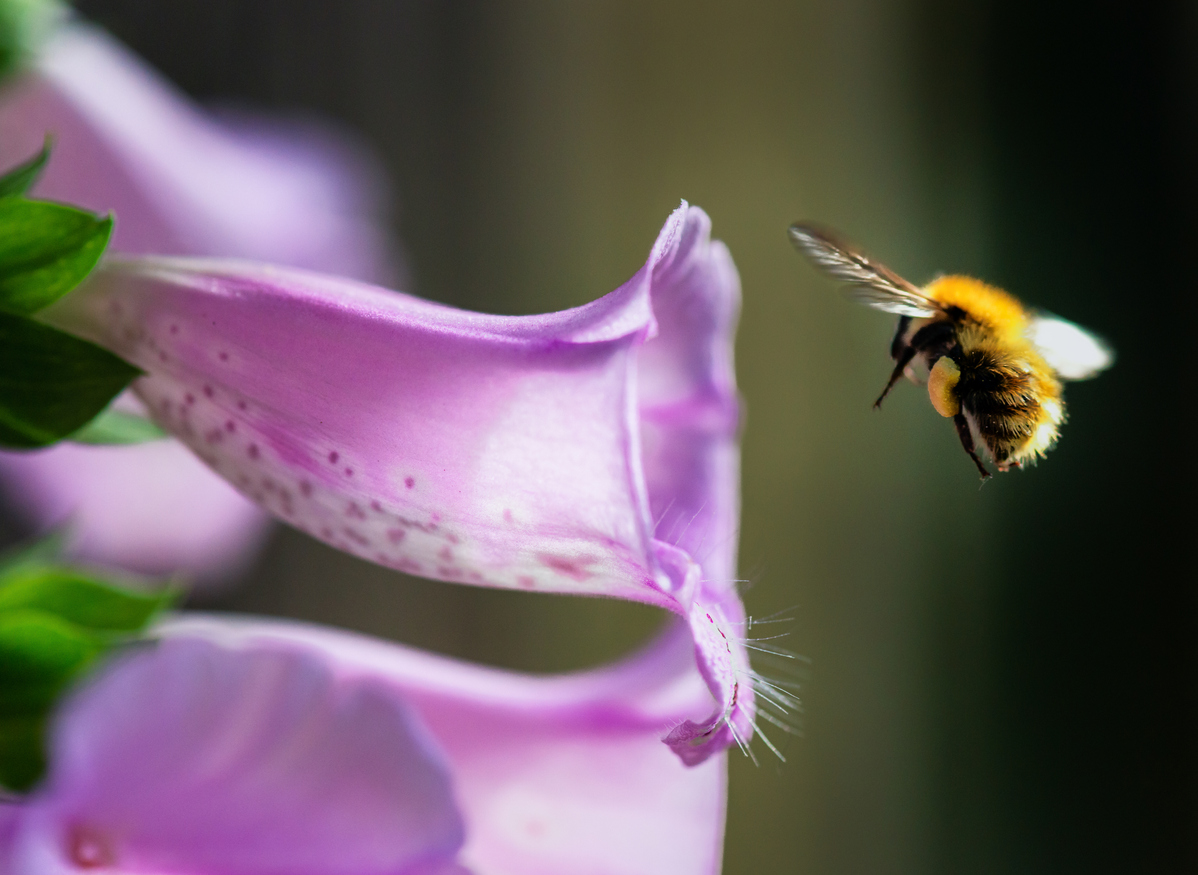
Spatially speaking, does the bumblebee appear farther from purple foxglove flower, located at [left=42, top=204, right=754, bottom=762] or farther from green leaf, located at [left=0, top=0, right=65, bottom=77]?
green leaf, located at [left=0, top=0, right=65, bottom=77]

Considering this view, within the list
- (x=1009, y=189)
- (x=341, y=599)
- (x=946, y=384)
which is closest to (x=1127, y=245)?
(x=1009, y=189)

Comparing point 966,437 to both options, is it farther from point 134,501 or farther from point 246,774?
point 134,501

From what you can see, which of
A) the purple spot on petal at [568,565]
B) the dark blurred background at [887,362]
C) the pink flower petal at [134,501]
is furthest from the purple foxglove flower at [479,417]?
the dark blurred background at [887,362]

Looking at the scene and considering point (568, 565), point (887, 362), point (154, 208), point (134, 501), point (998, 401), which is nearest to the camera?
point (568, 565)

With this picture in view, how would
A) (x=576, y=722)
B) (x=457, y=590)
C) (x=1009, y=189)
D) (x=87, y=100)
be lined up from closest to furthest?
1. (x=576, y=722)
2. (x=87, y=100)
3. (x=457, y=590)
4. (x=1009, y=189)

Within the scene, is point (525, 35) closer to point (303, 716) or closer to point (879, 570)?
point (879, 570)

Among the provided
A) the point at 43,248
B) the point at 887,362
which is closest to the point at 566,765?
the point at 43,248
